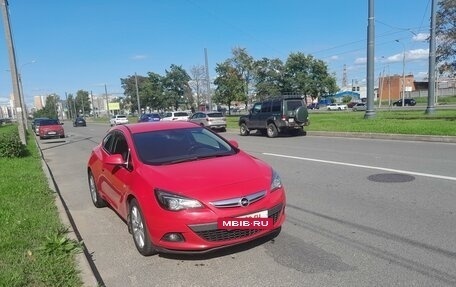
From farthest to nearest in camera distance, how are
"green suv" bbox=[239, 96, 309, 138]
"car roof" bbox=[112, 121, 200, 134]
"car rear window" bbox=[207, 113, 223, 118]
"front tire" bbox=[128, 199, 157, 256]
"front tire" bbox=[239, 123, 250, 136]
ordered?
"car rear window" bbox=[207, 113, 223, 118]
"front tire" bbox=[239, 123, 250, 136]
"green suv" bbox=[239, 96, 309, 138]
"car roof" bbox=[112, 121, 200, 134]
"front tire" bbox=[128, 199, 157, 256]

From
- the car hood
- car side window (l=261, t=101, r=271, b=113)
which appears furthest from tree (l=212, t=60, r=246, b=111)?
the car hood

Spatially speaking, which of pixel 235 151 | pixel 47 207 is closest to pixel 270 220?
pixel 235 151

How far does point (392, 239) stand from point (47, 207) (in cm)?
528

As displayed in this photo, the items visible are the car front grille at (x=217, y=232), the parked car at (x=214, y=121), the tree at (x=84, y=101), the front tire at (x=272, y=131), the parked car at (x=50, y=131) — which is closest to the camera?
the car front grille at (x=217, y=232)

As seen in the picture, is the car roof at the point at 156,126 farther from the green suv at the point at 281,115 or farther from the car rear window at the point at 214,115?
the car rear window at the point at 214,115

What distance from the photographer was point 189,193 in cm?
427

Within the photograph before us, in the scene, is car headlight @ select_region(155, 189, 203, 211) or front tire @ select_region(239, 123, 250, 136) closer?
car headlight @ select_region(155, 189, 203, 211)

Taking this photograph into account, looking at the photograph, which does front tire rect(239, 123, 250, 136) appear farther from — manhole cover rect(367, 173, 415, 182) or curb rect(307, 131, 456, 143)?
manhole cover rect(367, 173, 415, 182)

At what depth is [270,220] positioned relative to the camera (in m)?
4.52

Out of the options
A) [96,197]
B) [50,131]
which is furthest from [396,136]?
[50,131]

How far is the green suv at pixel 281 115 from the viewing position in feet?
68.2

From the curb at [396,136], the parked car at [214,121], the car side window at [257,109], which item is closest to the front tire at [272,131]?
the car side window at [257,109]

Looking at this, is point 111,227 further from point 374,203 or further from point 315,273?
point 374,203

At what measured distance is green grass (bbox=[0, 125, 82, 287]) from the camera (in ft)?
13.5
